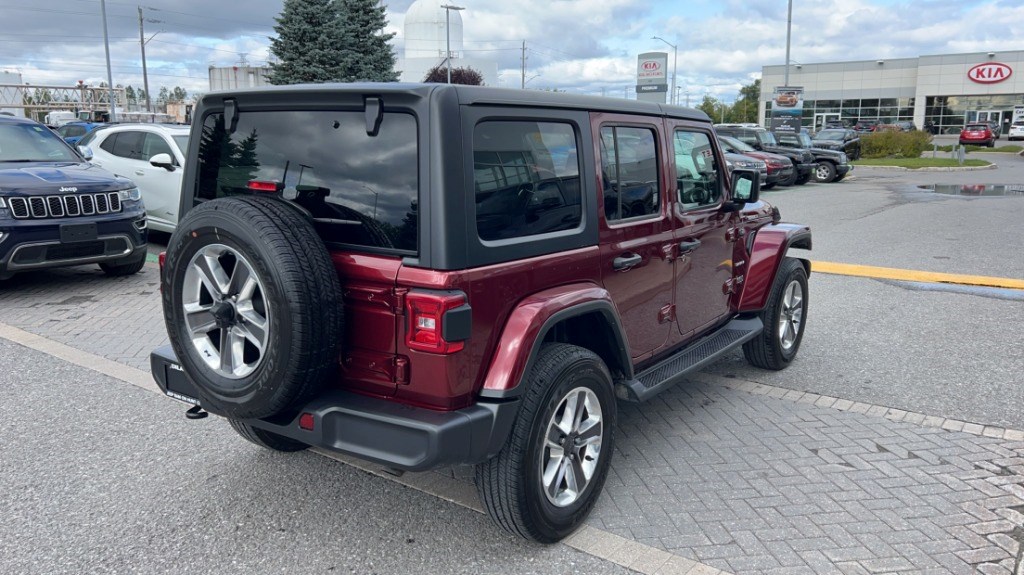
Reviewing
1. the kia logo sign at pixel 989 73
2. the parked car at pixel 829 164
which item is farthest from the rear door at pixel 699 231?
the kia logo sign at pixel 989 73

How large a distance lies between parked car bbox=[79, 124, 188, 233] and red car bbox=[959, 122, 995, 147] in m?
52.1

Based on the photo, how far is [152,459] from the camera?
412 centimetres

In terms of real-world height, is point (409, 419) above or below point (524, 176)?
below

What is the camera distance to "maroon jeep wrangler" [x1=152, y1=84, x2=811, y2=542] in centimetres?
283

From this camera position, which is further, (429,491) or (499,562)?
(429,491)

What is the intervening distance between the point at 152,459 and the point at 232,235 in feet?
6.32

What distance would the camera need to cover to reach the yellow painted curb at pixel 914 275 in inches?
339

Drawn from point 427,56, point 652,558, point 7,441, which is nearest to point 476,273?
point 652,558

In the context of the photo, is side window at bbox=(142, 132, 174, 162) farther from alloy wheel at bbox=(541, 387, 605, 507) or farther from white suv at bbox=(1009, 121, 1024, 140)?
white suv at bbox=(1009, 121, 1024, 140)

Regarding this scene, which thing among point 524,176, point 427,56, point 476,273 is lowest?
point 476,273

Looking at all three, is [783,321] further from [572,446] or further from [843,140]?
[843,140]

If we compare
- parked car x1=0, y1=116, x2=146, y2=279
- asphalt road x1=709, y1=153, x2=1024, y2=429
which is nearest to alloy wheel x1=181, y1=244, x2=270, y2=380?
asphalt road x1=709, y1=153, x2=1024, y2=429

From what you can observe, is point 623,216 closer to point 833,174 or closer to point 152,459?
point 152,459

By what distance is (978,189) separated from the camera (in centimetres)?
2152
